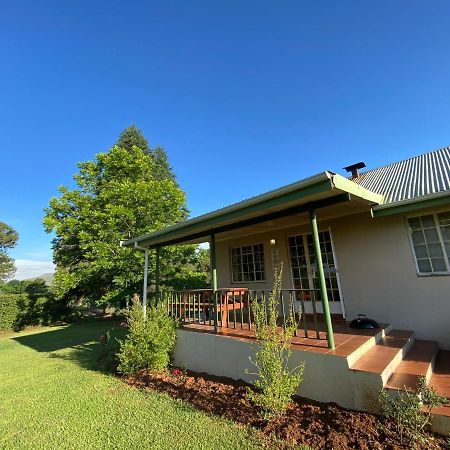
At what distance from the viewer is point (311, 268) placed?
7035 mm

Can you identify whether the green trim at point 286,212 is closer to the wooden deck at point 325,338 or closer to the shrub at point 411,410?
the wooden deck at point 325,338

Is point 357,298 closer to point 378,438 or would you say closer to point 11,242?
point 378,438

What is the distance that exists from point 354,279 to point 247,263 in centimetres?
368

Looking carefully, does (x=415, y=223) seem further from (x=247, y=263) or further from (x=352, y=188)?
(x=247, y=263)

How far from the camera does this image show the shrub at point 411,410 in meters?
2.67

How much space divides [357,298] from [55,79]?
14042mm

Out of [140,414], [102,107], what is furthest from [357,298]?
[102,107]

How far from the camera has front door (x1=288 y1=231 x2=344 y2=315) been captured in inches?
257

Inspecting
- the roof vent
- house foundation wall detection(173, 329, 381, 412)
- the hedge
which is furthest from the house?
the hedge

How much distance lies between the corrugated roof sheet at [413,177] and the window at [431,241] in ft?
2.08

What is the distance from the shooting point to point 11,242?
4412cm

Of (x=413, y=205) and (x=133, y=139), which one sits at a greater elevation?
(x=133, y=139)

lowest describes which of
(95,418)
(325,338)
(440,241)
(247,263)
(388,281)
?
(95,418)

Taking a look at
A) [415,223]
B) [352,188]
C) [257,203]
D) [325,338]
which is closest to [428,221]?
[415,223]
